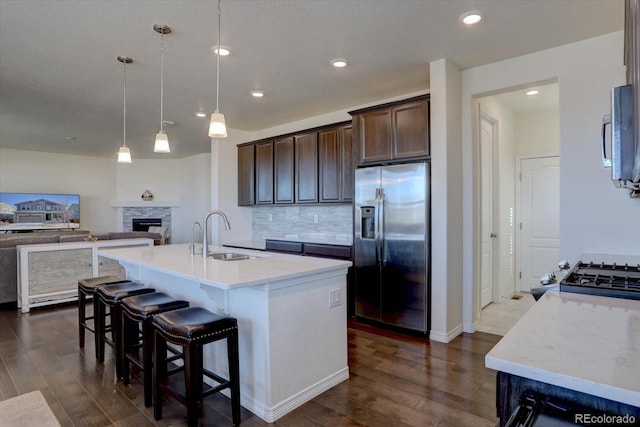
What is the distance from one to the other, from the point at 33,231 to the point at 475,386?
32.2 ft

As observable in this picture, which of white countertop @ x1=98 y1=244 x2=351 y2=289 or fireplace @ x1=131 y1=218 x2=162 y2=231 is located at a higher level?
fireplace @ x1=131 y1=218 x2=162 y2=231

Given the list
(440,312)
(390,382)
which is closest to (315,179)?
(440,312)

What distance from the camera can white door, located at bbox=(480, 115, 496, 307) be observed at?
457 centimetres

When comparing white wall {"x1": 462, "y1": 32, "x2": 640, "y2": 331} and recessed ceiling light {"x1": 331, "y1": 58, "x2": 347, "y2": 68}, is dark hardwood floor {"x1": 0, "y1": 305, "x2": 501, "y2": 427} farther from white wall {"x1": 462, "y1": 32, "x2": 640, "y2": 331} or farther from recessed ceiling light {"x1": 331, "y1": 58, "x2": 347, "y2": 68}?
recessed ceiling light {"x1": 331, "y1": 58, "x2": 347, "y2": 68}

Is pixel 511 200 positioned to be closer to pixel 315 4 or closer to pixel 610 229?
pixel 610 229

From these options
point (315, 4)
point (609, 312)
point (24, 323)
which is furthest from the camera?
point (24, 323)

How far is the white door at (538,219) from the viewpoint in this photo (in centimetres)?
520

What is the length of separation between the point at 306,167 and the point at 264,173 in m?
0.93

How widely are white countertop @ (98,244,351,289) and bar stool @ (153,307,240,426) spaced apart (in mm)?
249

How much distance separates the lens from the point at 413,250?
354cm

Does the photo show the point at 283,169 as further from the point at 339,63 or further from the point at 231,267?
the point at 231,267

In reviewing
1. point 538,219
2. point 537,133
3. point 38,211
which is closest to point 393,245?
point 538,219

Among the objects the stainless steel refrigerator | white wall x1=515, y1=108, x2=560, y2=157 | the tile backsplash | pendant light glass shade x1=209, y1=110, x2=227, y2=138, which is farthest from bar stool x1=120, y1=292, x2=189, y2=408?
white wall x1=515, y1=108, x2=560, y2=157

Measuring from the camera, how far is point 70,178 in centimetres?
903
